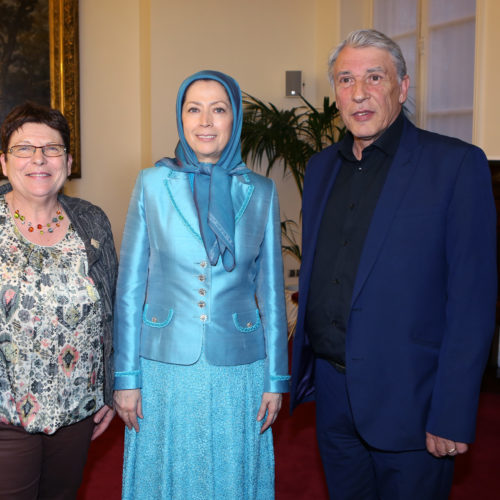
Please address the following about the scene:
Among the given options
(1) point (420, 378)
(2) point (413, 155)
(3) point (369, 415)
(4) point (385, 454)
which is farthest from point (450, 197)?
(4) point (385, 454)

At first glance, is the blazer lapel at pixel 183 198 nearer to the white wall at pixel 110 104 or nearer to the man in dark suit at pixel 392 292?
the man in dark suit at pixel 392 292

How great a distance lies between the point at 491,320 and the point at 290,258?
16.4ft

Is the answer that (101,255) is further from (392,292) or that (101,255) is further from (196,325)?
(392,292)

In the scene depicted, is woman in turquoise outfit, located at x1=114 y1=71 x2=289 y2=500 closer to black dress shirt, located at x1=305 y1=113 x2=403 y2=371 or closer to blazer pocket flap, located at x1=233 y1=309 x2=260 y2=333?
blazer pocket flap, located at x1=233 y1=309 x2=260 y2=333

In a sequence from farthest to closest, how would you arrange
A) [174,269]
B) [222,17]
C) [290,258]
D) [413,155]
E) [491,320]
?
[290,258] → [222,17] → [174,269] → [413,155] → [491,320]

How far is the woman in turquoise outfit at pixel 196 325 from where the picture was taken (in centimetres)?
198

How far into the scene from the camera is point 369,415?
189 centimetres

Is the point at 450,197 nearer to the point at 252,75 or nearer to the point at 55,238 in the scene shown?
the point at 55,238

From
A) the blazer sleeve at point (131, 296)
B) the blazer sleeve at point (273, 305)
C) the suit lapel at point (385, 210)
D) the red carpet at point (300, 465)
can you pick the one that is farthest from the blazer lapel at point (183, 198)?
the red carpet at point (300, 465)

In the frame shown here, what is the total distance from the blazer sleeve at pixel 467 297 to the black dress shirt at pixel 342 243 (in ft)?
0.91

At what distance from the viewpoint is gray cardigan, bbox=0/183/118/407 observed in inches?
78.2

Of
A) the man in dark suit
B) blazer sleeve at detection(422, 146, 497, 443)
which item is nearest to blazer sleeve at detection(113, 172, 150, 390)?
the man in dark suit

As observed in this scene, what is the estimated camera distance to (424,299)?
1808mm

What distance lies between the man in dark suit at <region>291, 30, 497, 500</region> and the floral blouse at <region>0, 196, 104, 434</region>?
0.71 metres
